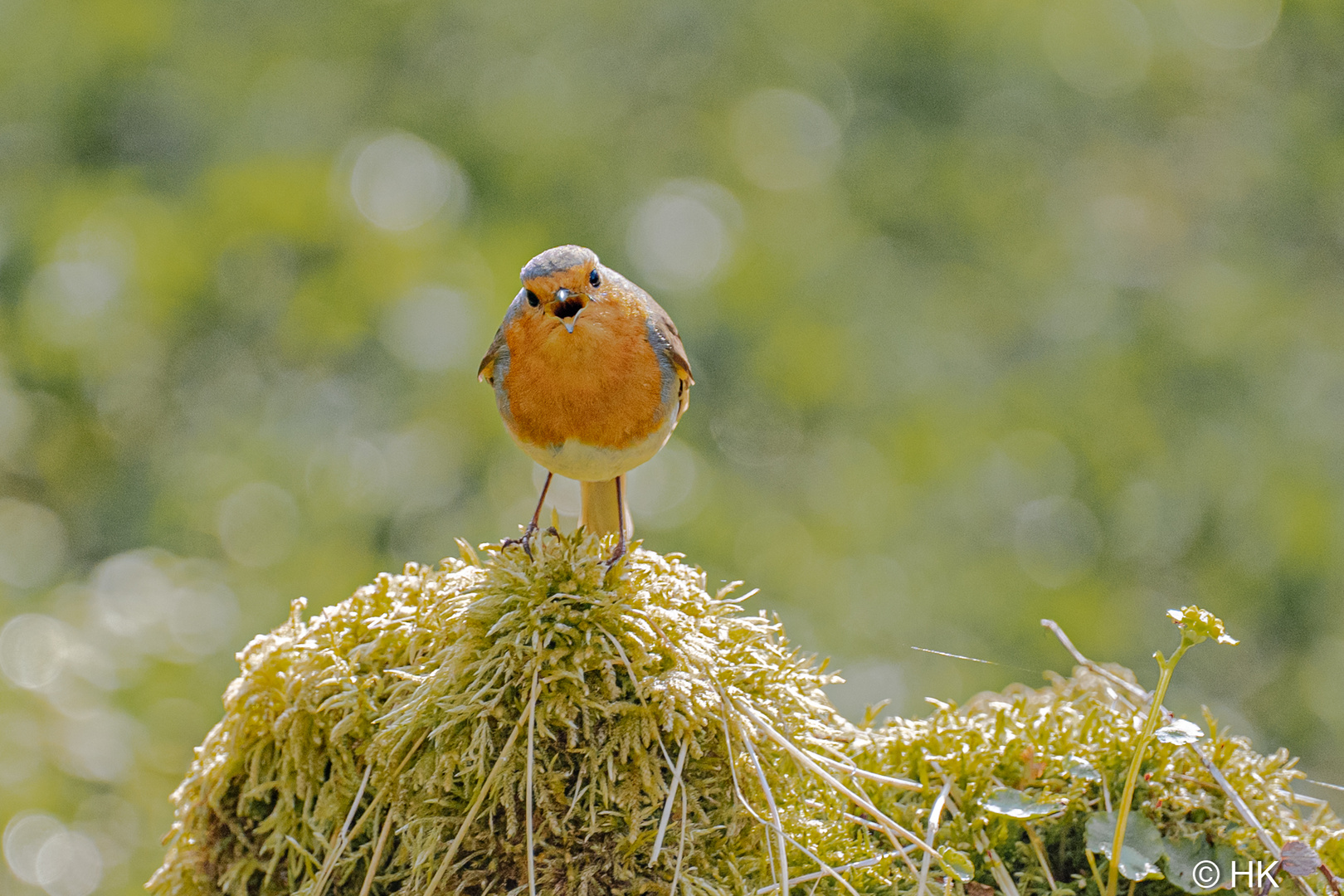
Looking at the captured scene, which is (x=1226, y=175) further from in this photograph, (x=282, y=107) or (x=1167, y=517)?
(x=282, y=107)

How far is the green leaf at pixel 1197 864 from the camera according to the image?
1572mm

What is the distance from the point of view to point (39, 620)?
4156mm

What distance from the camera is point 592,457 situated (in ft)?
6.44

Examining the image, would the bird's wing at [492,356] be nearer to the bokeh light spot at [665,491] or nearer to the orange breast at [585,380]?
the orange breast at [585,380]

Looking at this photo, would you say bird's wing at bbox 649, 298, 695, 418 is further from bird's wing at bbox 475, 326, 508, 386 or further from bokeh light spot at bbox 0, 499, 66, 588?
bokeh light spot at bbox 0, 499, 66, 588

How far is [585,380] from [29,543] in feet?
12.9

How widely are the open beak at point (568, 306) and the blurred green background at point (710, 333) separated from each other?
2228 mm

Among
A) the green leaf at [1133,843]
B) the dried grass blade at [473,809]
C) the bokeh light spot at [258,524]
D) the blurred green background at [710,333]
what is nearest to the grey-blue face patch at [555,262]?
the dried grass blade at [473,809]

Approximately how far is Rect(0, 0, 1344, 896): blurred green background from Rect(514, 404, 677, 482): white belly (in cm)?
211

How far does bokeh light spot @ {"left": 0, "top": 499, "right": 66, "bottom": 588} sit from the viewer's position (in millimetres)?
4504

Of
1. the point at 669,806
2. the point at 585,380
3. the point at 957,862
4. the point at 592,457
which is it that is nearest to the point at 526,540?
the point at 592,457

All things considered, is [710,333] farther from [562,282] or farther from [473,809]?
[473,809]

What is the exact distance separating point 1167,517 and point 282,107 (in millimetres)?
5075

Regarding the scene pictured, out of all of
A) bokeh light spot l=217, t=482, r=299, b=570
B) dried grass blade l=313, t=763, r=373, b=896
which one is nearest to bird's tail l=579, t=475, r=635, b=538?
dried grass blade l=313, t=763, r=373, b=896
